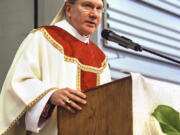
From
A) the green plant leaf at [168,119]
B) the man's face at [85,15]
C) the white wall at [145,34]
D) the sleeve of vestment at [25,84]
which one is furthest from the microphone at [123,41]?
the white wall at [145,34]

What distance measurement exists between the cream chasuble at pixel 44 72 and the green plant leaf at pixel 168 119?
0.55 m

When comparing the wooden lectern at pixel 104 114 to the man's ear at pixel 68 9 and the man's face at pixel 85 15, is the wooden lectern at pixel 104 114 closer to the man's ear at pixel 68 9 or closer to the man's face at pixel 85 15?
the man's face at pixel 85 15

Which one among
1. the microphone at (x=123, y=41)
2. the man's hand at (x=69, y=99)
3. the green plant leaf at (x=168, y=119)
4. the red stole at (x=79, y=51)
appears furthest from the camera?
the red stole at (x=79, y=51)

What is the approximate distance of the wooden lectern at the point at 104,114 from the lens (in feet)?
6.25

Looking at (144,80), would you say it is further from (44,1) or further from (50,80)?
(44,1)

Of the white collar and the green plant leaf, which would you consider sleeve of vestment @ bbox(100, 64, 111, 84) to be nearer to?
the white collar

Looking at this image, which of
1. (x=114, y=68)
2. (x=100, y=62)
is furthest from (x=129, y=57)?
(x=100, y=62)

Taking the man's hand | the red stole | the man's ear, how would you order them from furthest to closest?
the man's ear, the red stole, the man's hand

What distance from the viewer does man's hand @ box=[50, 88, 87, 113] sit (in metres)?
1.98

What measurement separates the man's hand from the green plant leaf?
32 centimetres

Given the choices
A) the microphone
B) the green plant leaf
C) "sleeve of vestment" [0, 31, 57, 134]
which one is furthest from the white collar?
the green plant leaf

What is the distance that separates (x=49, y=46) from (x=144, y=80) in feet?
2.33

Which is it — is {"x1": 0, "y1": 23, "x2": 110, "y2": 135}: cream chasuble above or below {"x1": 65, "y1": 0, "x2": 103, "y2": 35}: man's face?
below

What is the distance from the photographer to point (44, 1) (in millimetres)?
3932
